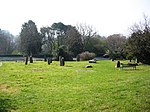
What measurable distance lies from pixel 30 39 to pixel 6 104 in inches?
2498

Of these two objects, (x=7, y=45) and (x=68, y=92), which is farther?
(x=7, y=45)

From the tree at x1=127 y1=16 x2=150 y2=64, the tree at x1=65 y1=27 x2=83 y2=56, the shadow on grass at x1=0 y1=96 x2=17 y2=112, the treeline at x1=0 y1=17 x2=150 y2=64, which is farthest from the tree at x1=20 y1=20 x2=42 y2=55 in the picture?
the shadow on grass at x1=0 y1=96 x2=17 y2=112

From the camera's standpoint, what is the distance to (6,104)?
36.0 ft

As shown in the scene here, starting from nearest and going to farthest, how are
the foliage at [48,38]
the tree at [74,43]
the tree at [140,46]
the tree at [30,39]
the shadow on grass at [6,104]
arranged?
the shadow on grass at [6,104] → the tree at [140,46] → the tree at [74,43] → the tree at [30,39] → the foliage at [48,38]

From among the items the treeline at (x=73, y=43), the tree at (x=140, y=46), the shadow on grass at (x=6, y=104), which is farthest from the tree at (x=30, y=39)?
the shadow on grass at (x=6, y=104)

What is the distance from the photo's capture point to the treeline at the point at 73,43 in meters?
44.2

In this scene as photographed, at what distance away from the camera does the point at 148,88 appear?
13.5 meters

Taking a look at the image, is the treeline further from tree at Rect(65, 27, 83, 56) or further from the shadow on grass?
the shadow on grass

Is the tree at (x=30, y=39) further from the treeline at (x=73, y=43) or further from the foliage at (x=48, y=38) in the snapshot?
the foliage at (x=48, y=38)

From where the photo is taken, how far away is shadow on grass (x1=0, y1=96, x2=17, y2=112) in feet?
33.0

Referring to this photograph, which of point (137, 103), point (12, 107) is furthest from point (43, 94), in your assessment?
point (137, 103)

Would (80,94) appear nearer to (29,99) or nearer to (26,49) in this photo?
(29,99)

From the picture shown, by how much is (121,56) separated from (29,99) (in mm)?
52463

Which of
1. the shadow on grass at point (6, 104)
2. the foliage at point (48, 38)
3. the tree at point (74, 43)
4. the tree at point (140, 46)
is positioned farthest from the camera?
the foliage at point (48, 38)
